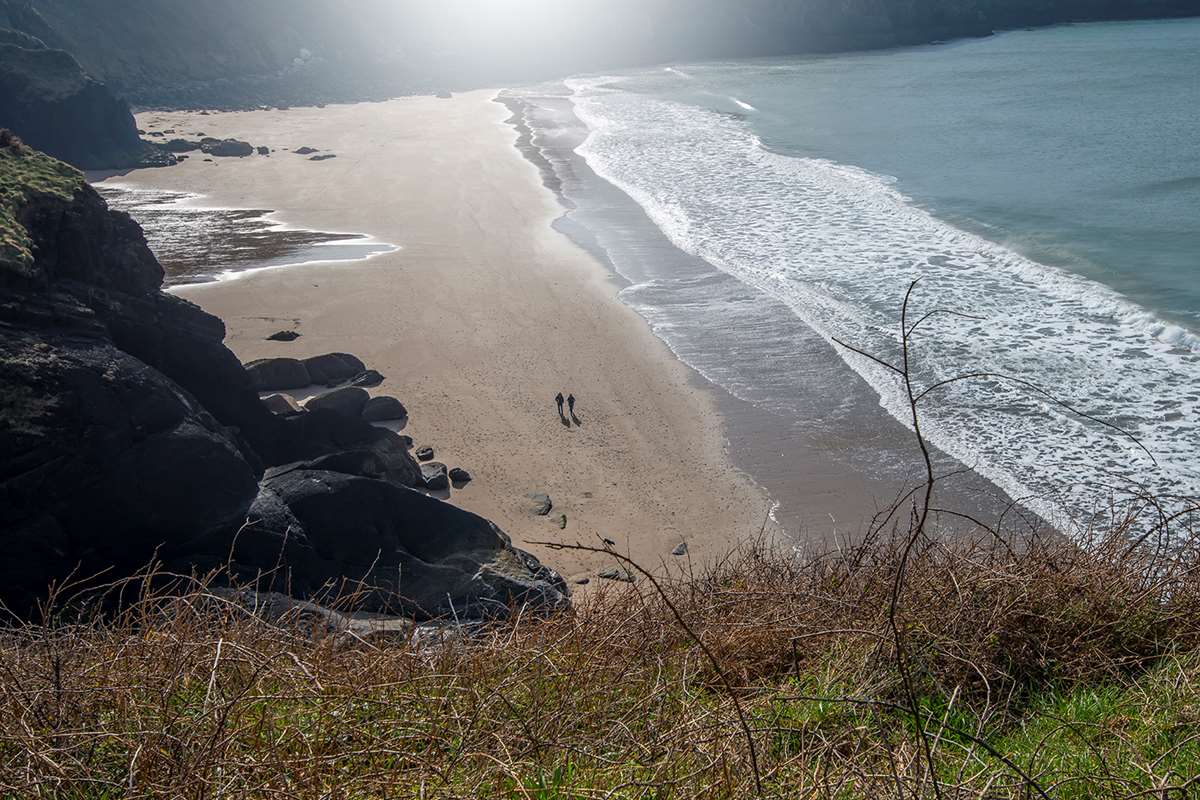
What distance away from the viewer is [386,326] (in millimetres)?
15148

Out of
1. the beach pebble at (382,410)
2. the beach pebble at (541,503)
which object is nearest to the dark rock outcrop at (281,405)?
the beach pebble at (382,410)

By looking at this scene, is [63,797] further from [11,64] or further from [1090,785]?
[11,64]

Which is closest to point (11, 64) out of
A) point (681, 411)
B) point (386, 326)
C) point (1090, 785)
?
point (386, 326)

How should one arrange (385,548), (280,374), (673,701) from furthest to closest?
(280,374) → (385,548) → (673,701)

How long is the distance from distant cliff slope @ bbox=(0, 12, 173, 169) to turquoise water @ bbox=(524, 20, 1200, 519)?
46.3 ft

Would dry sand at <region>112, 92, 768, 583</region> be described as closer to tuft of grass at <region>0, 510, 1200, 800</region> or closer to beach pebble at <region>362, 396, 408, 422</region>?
beach pebble at <region>362, 396, 408, 422</region>

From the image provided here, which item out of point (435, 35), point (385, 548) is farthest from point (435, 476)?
point (435, 35)

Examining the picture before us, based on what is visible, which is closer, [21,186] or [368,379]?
[21,186]

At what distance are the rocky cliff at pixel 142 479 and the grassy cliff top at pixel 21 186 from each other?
18mm

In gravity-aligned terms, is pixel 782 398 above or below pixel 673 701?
below

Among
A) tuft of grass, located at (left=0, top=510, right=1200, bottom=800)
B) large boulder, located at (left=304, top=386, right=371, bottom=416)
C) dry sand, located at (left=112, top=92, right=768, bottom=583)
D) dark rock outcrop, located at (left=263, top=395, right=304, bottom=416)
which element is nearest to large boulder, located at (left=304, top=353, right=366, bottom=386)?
dry sand, located at (left=112, top=92, right=768, bottom=583)

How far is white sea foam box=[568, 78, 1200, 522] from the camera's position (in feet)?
34.2

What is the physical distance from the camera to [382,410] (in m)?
11.9

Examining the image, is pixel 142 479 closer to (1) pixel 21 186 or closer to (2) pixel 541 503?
(1) pixel 21 186
